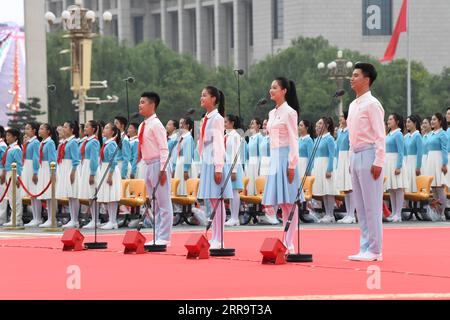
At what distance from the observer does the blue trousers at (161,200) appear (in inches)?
629

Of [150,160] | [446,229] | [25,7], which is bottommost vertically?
[446,229]

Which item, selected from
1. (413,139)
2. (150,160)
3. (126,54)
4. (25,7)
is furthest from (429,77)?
(150,160)

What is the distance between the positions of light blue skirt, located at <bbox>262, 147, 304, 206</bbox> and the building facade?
8484cm

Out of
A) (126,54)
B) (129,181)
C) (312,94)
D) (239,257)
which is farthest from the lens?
(126,54)

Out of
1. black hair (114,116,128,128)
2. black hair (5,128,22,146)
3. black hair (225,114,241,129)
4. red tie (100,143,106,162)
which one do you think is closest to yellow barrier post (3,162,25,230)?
black hair (5,128,22,146)

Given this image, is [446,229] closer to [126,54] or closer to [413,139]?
[413,139]

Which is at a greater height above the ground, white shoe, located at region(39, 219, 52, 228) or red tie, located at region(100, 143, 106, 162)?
red tie, located at region(100, 143, 106, 162)

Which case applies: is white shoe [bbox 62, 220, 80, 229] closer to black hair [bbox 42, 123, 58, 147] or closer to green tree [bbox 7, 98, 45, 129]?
black hair [bbox 42, 123, 58, 147]

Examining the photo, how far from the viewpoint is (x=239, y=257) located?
571 inches

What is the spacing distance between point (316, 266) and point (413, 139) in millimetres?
10923

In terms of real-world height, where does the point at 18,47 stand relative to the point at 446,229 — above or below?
above

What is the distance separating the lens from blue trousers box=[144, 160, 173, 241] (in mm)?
15984

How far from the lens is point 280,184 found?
14.3 metres

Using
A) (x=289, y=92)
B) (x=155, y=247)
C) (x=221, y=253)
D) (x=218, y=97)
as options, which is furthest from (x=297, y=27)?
(x=221, y=253)
